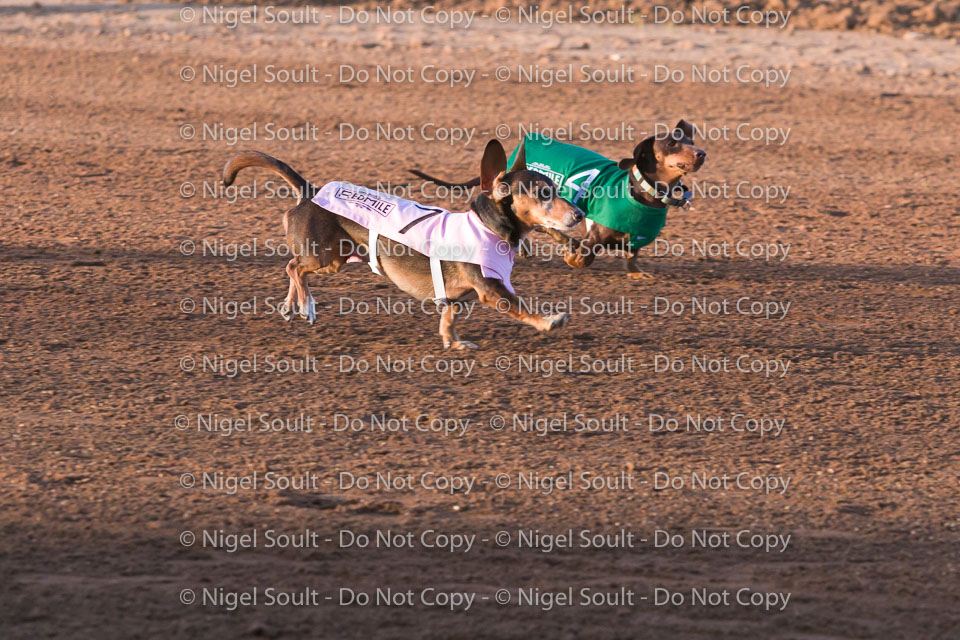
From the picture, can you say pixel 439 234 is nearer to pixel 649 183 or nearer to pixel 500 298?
pixel 500 298

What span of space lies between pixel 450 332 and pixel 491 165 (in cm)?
122

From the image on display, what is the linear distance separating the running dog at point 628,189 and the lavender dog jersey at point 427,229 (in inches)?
43.2

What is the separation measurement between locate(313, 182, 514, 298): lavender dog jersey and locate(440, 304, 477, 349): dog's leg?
0.98 ft

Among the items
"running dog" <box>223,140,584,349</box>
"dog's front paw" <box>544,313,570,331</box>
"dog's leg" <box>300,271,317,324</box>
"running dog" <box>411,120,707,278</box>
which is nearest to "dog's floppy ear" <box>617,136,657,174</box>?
"running dog" <box>411,120,707,278</box>

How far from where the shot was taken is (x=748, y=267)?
9.54 metres

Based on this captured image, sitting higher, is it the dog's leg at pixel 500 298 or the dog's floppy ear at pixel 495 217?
the dog's floppy ear at pixel 495 217

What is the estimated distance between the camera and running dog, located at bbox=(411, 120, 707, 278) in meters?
8.37

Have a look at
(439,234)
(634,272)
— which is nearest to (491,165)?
(439,234)

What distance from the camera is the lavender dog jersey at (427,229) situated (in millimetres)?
6980

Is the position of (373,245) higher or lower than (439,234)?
lower

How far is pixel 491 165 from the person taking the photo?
6910 mm

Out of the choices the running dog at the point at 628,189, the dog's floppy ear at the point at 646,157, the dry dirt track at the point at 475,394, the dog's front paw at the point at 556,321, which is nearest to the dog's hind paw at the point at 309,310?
the dry dirt track at the point at 475,394

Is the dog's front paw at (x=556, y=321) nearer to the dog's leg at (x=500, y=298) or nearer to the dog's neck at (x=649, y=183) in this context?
the dog's leg at (x=500, y=298)

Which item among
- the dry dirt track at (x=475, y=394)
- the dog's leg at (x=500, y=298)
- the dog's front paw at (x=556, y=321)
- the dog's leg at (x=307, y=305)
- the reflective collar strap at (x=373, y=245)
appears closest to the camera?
the dry dirt track at (x=475, y=394)
